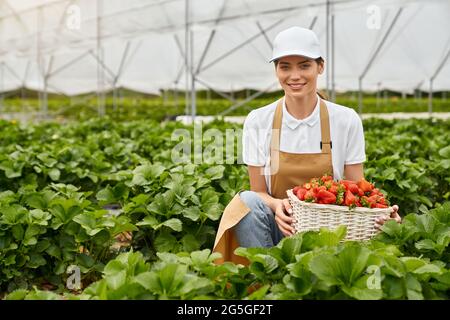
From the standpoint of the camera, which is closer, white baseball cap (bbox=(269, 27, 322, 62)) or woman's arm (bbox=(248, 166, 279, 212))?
white baseball cap (bbox=(269, 27, 322, 62))

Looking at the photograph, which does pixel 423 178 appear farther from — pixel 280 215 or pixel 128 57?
pixel 128 57

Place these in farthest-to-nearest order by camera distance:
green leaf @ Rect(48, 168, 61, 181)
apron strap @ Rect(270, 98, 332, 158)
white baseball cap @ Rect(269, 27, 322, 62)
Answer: green leaf @ Rect(48, 168, 61, 181) → apron strap @ Rect(270, 98, 332, 158) → white baseball cap @ Rect(269, 27, 322, 62)

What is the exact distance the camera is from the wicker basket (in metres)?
2.68

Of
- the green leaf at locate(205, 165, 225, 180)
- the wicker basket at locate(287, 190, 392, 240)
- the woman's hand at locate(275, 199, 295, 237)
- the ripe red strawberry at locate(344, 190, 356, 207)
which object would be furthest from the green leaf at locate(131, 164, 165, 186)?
the ripe red strawberry at locate(344, 190, 356, 207)

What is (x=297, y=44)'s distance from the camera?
293 centimetres

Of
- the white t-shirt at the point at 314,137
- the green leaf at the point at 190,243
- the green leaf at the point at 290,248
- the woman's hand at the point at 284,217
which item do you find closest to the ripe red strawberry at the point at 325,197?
the woman's hand at the point at 284,217

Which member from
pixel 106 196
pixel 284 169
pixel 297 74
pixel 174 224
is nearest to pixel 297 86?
pixel 297 74

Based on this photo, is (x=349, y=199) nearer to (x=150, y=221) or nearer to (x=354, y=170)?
(x=354, y=170)

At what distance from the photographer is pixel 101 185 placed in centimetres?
566

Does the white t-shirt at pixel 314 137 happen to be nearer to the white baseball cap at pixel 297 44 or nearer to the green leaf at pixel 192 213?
the white baseball cap at pixel 297 44

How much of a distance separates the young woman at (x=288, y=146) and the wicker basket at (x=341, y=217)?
19 cm

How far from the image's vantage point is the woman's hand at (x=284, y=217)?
285 cm

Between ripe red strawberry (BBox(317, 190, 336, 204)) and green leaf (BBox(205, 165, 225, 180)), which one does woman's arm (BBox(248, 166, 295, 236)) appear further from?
green leaf (BBox(205, 165, 225, 180))

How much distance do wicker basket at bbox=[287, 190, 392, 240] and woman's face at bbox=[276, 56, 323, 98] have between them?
0.58 m
